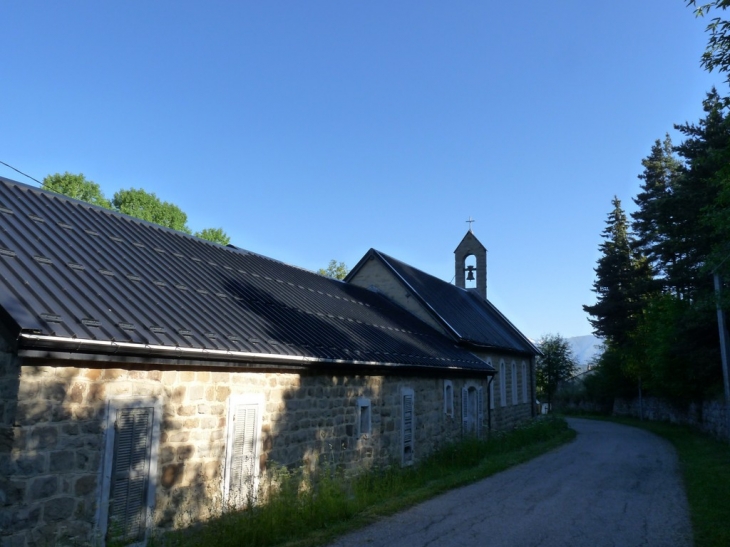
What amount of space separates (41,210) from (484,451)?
12.3 metres

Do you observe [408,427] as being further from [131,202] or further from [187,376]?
[131,202]

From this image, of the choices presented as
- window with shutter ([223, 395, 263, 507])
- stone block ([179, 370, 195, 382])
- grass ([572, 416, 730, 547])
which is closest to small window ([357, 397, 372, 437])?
window with shutter ([223, 395, 263, 507])

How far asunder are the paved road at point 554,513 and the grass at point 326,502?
373 millimetres

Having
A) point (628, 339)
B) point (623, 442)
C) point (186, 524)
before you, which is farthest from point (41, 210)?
point (628, 339)

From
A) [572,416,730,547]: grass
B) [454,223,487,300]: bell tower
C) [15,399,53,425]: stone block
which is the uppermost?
[454,223,487,300]: bell tower

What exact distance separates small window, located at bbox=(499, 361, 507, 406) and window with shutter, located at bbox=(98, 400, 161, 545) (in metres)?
19.2

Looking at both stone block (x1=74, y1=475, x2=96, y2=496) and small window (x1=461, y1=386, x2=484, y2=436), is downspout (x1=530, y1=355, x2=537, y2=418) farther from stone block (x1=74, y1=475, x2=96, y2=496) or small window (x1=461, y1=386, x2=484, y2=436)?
stone block (x1=74, y1=475, x2=96, y2=496)

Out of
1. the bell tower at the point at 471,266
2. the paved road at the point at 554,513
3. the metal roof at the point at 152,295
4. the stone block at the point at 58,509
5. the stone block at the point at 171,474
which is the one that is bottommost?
the paved road at the point at 554,513

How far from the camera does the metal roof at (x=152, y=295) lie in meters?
7.21

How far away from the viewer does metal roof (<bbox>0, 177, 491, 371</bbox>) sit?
721 cm

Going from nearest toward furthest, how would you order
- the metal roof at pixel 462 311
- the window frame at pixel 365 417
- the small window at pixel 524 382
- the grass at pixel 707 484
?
1. the grass at pixel 707 484
2. the window frame at pixel 365 417
3. the metal roof at pixel 462 311
4. the small window at pixel 524 382

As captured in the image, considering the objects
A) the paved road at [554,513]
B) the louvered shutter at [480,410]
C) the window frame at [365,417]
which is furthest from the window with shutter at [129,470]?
the louvered shutter at [480,410]

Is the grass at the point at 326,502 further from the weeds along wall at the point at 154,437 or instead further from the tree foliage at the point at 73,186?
the tree foliage at the point at 73,186

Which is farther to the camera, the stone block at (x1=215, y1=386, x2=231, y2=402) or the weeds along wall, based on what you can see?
the stone block at (x1=215, y1=386, x2=231, y2=402)
